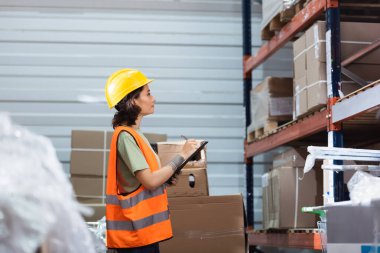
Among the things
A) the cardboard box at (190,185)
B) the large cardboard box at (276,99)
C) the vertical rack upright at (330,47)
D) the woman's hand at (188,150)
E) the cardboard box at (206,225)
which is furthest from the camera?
the large cardboard box at (276,99)

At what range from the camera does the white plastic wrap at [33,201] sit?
1.24 meters

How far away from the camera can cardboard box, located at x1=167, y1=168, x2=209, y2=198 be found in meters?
5.26

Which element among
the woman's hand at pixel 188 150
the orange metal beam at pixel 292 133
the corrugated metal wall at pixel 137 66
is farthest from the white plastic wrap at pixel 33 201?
the corrugated metal wall at pixel 137 66

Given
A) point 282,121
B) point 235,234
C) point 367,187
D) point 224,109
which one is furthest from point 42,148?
point 224,109

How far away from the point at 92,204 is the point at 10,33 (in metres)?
2.45

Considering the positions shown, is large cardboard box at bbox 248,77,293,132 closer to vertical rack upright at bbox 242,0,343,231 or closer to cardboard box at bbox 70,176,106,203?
vertical rack upright at bbox 242,0,343,231

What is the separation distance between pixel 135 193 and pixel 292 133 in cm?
299

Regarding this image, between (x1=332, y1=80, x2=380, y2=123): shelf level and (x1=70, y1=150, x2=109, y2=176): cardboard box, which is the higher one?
(x1=332, y1=80, x2=380, y2=123): shelf level

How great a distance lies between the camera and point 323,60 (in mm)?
5680

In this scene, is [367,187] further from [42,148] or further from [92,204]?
[92,204]

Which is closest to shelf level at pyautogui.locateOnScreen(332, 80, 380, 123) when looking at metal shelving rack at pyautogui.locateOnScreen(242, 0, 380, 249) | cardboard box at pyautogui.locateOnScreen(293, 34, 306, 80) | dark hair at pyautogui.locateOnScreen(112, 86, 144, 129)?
metal shelving rack at pyautogui.locateOnScreen(242, 0, 380, 249)

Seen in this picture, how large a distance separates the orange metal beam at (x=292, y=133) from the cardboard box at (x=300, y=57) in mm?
414

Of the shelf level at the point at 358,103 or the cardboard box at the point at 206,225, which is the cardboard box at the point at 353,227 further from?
the cardboard box at the point at 206,225

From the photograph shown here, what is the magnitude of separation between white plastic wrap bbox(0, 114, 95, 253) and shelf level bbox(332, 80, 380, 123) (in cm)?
342
